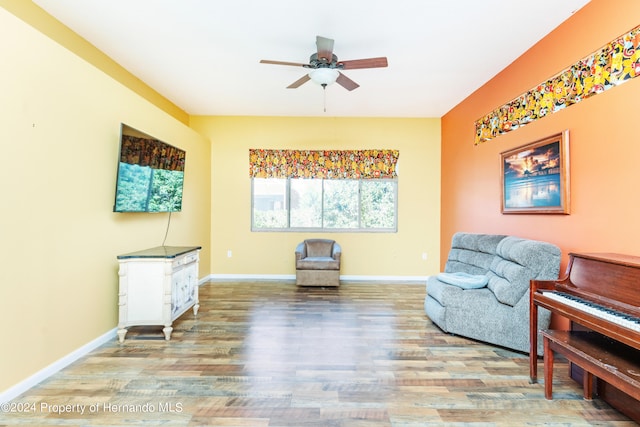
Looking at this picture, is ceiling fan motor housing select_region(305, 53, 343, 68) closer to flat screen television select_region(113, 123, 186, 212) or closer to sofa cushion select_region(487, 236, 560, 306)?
flat screen television select_region(113, 123, 186, 212)

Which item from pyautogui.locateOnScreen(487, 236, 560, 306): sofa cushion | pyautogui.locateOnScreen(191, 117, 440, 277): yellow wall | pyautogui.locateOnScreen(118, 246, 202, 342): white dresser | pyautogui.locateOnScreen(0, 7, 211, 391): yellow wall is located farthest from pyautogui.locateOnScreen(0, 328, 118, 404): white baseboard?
pyautogui.locateOnScreen(487, 236, 560, 306): sofa cushion

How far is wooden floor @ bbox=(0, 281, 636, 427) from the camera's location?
5.78 feet

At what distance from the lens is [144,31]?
2.78m

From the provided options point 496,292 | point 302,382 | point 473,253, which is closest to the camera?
point 302,382

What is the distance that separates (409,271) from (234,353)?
3681 mm

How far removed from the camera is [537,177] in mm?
2945

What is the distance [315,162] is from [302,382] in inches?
152

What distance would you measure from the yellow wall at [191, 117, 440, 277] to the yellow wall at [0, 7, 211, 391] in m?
2.22

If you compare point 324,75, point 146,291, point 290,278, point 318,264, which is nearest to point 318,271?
point 318,264

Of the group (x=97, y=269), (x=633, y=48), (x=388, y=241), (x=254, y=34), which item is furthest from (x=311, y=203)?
(x=633, y=48)

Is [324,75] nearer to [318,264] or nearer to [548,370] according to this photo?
[318,264]

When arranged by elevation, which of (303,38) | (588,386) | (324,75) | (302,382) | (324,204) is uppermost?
(303,38)

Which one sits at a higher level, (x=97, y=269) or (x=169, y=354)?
(x=97, y=269)

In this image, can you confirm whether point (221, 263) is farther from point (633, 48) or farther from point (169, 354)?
point (633, 48)
